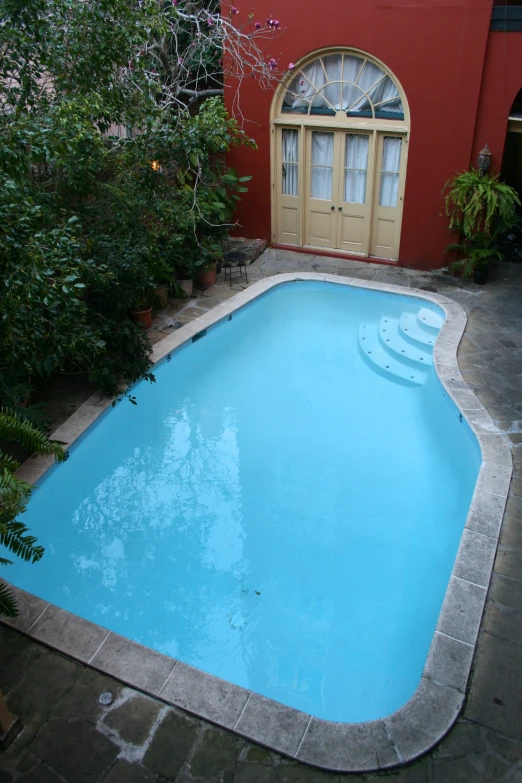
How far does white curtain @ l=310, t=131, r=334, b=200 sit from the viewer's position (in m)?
11.2

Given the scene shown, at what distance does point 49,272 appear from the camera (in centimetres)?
464

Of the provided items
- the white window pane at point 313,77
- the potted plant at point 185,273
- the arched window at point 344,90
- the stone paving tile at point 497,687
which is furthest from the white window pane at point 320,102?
the stone paving tile at point 497,687

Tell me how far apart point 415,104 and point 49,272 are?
768cm

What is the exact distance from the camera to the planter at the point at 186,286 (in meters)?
10.2

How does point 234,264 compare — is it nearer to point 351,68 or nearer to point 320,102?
point 320,102

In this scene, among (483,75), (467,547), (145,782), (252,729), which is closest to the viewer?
(145,782)

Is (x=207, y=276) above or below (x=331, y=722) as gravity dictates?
above

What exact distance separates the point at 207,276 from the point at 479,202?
450 cm

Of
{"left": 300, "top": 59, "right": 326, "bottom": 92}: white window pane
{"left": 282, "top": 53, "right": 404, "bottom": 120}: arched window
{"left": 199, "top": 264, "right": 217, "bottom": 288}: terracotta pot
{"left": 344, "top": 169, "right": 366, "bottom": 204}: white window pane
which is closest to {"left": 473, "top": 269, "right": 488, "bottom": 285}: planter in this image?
{"left": 344, "top": 169, "right": 366, "bottom": 204}: white window pane

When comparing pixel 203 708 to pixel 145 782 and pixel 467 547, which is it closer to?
pixel 145 782

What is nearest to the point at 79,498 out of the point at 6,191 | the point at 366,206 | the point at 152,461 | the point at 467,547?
the point at 152,461

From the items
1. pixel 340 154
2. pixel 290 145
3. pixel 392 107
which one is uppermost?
pixel 392 107

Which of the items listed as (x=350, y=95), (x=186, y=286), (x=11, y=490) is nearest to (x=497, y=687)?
(x=11, y=490)

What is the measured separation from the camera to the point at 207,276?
1059cm
